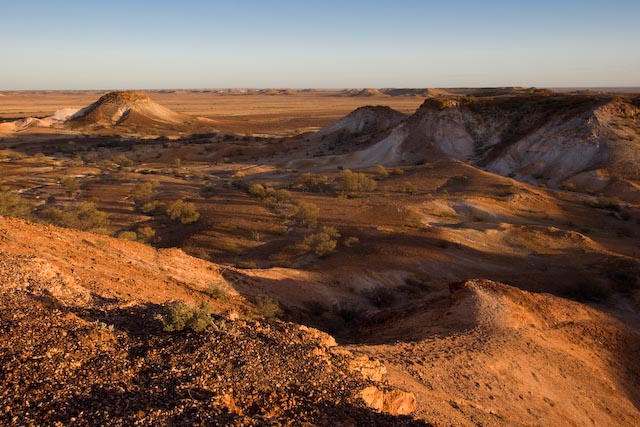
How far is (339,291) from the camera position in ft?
49.6

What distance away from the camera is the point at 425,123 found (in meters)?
45.2

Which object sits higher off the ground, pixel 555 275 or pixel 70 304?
pixel 70 304

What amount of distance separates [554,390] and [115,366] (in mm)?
7706

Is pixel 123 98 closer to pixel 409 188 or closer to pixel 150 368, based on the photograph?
pixel 409 188

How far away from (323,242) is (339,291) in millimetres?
3896

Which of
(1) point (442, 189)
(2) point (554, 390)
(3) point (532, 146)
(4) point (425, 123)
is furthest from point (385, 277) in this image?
(4) point (425, 123)

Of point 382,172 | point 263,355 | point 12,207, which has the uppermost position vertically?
point 263,355

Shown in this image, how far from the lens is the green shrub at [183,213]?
2362 centimetres

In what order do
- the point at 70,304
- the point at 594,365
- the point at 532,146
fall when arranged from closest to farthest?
the point at 70,304 < the point at 594,365 < the point at 532,146

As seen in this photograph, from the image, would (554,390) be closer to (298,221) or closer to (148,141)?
(298,221)

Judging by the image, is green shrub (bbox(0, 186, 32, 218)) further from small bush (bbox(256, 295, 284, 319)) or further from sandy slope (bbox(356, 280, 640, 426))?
sandy slope (bbox(356, 280, 640, 426))

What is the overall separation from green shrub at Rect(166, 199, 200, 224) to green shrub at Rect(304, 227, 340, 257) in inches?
258

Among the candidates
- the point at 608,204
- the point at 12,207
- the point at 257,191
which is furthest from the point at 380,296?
the point at 608,204

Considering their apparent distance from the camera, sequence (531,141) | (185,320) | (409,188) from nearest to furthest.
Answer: (185,320) → (409,188) → (531,141)
